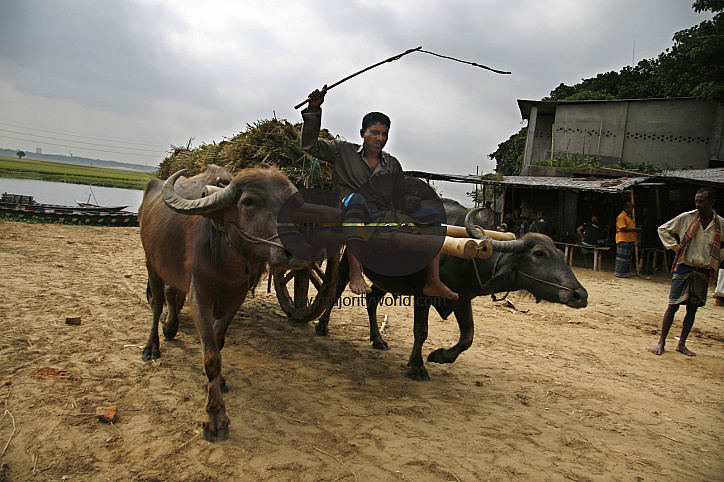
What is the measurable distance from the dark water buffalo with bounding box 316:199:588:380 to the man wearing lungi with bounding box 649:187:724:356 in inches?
110

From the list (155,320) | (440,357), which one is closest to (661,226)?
(440,357)

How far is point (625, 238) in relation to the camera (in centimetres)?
1095

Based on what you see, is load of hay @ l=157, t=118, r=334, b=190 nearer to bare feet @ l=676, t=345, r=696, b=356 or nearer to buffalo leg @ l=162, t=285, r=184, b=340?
buffalo leg @ l=162, t=285, r=184, b=340

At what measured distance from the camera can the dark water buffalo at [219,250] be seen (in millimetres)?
2711

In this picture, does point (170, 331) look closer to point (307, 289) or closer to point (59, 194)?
point (307, 289)

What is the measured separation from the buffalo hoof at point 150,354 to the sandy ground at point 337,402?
68mm

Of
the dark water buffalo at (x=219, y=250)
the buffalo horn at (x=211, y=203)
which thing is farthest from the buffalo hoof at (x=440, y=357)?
the buffalo horn at (x=211, y=203)

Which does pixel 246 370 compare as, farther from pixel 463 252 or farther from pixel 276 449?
pixel 463 252


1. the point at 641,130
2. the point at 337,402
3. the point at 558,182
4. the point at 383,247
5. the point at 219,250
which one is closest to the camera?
the point at 219,250

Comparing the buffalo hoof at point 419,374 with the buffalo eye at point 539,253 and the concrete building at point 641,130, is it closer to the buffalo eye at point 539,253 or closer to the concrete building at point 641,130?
the buffalo eye at point 539,253

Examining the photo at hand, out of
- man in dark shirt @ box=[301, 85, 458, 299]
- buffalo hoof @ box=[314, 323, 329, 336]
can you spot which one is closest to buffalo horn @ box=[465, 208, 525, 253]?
man in dark shirt @ box=[301, 85, 458, 299]

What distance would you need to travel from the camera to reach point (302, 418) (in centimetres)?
310

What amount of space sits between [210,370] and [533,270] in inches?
104

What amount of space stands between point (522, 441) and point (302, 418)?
1598 mm
